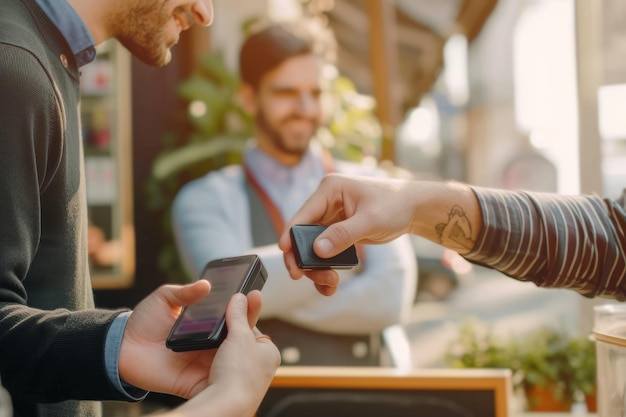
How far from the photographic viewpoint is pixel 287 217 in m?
2.74

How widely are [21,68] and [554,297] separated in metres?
7.80

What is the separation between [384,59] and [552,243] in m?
3.31

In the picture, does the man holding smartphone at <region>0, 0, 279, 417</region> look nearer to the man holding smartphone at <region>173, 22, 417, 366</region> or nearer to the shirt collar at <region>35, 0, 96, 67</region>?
the shirt collar at <region>35, 0, 96, 67</region>

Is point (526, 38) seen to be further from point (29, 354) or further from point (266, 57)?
point (29, 354)

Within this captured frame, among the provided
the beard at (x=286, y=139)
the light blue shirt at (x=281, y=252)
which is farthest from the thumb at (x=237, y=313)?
the beard at (x=286, y=139)

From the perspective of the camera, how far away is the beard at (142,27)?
54.7 inches

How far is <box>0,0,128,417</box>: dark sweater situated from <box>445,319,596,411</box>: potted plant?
1991 millimetres

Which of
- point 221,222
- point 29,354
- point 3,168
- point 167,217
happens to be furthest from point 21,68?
point 167,217

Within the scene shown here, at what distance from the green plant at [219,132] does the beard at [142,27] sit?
6.52ft

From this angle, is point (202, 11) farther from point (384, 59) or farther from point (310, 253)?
point (384, 59)

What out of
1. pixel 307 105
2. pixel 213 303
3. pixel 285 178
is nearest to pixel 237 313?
pixel 213 303

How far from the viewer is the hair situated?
114 inches

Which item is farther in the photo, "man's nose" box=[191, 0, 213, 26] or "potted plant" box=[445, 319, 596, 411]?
"potted plant" box=[445, 319, 596, 411]

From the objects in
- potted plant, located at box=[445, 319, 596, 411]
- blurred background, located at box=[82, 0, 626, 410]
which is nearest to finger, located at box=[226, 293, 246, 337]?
potted plant, located at box=[445, 319, 596, 411]
